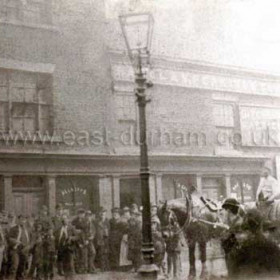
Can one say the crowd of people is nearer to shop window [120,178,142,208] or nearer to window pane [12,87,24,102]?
shop window [120,178,142,208]

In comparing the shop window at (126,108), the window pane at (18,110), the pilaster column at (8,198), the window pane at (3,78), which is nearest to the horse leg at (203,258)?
the shop window at (126,108)

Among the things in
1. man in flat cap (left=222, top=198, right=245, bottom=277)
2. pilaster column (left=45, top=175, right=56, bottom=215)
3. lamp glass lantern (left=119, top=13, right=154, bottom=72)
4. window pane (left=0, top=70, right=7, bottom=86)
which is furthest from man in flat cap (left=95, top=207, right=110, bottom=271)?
man in flat cap (left=222, top=198, right=245, bottom=277)

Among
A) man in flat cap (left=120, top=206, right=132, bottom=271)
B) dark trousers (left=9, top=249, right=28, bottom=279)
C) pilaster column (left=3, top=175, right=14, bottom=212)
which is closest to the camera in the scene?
dark trousers (left=9, top=249, right=28, bottom=279)

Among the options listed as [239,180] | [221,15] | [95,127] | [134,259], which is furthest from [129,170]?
[221,15]

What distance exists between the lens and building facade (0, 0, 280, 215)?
636cm

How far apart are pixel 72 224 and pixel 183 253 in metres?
1.84

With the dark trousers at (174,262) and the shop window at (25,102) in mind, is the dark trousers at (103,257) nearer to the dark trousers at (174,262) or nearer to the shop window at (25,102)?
the dark trousers at (174,262)

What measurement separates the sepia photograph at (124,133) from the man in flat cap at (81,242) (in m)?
0.02

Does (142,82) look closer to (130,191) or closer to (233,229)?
(233,229)

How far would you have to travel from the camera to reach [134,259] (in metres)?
6.54

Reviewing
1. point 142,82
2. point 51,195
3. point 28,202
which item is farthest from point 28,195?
point 142,82

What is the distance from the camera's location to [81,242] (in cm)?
661

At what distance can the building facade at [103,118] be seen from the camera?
6.36m

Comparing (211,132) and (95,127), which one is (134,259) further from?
(211,132)
